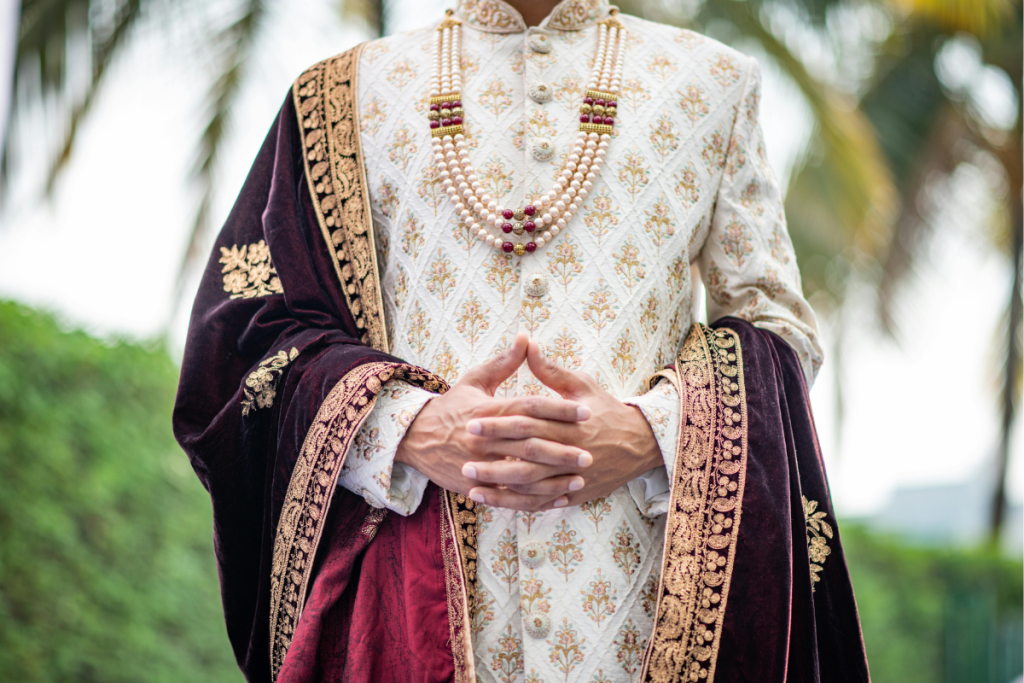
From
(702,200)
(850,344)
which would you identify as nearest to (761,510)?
(702,200)

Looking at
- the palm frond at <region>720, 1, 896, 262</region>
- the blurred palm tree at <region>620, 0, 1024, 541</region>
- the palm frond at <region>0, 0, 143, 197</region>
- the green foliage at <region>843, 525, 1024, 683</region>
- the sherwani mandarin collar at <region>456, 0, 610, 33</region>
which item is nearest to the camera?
the sherwani mandarin collar at <region>456, 0, 610, 33</region>

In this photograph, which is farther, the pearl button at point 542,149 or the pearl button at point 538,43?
the pearl button at point 538,43

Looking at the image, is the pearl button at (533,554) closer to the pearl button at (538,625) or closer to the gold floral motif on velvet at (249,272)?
the pearl button at (538,625)

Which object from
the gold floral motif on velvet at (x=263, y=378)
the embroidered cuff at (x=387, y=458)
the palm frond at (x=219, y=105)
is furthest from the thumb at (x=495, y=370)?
the palm frond at (x=219, y=105)

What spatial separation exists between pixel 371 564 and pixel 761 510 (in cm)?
64

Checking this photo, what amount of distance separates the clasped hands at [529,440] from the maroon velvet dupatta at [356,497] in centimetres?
9

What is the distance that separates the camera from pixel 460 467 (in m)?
1.36

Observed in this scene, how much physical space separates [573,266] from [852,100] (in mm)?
7820

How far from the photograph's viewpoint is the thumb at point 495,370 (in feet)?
4.52

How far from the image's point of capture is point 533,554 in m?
1.43

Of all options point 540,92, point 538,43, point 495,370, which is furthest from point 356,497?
point 538,43

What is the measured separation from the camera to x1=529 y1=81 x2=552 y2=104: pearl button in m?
1.62

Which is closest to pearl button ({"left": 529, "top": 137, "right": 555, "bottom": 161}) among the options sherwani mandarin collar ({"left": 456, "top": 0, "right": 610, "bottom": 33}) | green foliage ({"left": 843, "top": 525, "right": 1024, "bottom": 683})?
sherwani mandarin collar ({"left": 456, "top": 0, "right": 610, "bottom": 33})

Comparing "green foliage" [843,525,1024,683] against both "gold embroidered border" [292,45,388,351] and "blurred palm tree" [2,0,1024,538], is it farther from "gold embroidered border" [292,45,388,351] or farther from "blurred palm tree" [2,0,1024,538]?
"gold embroidered border" [292,45,388,351]
